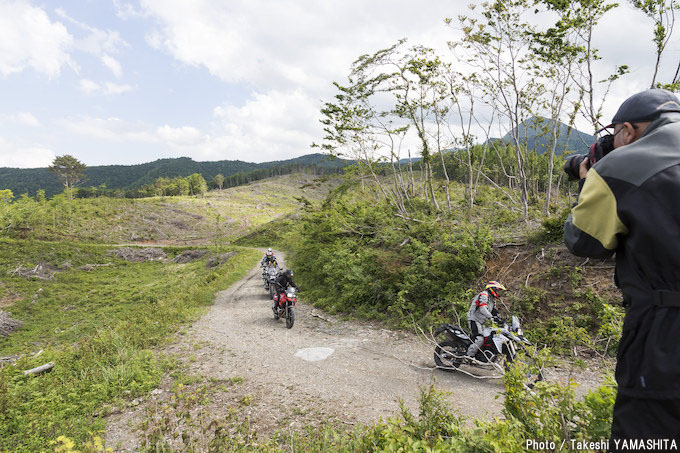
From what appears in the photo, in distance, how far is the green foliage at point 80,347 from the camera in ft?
18.2

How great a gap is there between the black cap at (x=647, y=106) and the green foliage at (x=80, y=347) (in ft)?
22.3

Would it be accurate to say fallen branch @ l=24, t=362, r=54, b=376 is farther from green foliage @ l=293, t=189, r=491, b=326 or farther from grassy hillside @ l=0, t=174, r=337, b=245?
grassy hillside @ l=0, t=174, r=337, b=245

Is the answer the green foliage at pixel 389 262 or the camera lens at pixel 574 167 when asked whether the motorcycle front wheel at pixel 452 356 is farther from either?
the camera lens at pixel 574 167

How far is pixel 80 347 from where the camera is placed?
880cm

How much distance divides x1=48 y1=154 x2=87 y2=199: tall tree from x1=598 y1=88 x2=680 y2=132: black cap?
110 metres

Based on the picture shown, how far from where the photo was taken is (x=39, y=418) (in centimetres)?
557

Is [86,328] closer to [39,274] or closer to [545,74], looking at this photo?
[39,274]

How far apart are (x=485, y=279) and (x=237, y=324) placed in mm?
8020

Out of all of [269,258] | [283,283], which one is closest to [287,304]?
[283,283]

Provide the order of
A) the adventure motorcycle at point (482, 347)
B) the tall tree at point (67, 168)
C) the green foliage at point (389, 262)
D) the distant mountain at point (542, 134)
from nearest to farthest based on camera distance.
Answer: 1. the adventure motorcycle at point (482, 347)
2. the green foliage at point (389, 262)
3. the distant mountain at point (542, 134)
4. the tall tree at point (67, 168)

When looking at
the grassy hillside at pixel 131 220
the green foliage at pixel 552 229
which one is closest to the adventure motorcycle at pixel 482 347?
the green foliage at pixel 552 229

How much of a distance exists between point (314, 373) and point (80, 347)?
6.78 meters

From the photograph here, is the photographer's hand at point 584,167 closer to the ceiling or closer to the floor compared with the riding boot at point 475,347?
closer to the ceiling

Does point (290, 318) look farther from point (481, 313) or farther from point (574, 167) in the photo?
point (574, 167)
